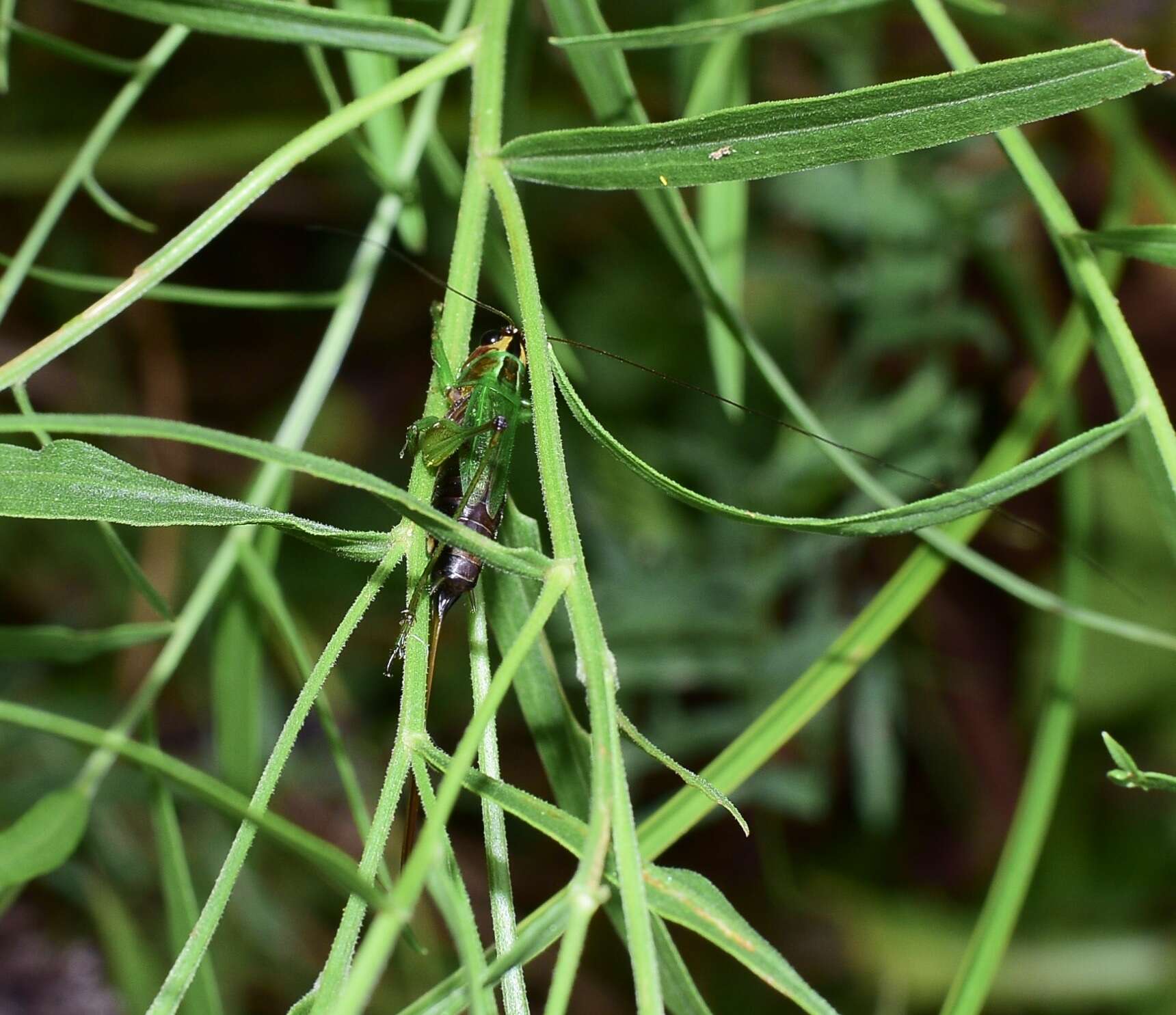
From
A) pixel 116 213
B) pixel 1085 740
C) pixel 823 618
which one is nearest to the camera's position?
pixel 116 213

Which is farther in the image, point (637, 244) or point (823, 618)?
point (637, 244)

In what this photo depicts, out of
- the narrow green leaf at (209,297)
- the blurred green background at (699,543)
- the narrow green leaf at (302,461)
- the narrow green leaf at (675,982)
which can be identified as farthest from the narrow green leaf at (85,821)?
the blurred green background at (699,543)

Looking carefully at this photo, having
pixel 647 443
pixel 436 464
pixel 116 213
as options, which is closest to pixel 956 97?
pixel 436 464

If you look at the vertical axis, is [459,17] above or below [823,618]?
above

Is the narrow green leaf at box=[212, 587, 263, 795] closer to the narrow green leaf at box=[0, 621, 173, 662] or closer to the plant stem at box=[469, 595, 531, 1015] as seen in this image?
the narrow green leaf at box=[0, 621, 173, 662]

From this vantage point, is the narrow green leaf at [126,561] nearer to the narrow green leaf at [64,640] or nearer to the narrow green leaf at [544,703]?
the narrow green leaf at [64,640]

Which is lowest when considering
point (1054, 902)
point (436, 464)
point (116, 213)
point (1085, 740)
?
point (1054, 902)

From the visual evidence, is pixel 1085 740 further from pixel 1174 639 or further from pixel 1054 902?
pixel 1174 639
